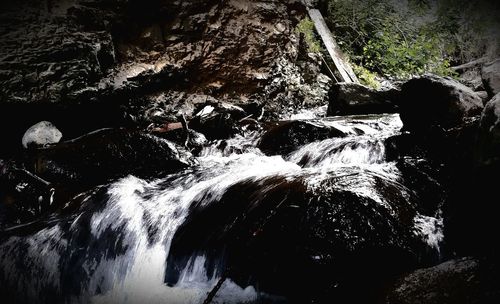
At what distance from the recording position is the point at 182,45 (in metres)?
7.94

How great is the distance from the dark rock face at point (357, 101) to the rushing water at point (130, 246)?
3.03 m

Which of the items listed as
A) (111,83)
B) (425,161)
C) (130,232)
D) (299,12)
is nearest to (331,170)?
(425,161)

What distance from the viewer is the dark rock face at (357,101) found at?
6918mm

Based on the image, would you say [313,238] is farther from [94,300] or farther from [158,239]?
[94,300]

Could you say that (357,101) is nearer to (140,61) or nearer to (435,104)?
(435,104)

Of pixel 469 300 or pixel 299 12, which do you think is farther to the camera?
pixel 299 12

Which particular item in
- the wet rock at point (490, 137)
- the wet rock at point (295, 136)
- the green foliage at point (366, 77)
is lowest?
the wet rock at point (295, 136)

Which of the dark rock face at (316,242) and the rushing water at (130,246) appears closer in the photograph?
the dark rock face at (316,242)

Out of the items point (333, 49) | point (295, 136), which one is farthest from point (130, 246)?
point (333, 49)

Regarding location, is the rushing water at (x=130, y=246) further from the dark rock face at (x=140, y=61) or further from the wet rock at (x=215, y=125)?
the dark rock face at (x=140, y=61)

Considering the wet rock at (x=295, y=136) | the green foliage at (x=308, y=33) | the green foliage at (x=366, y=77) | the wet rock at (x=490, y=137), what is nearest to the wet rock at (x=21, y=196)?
the wet rock at (x=295, y=136)

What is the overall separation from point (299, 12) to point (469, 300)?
32.7 feet

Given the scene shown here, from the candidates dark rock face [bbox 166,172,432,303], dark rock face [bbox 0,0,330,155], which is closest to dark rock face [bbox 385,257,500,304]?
dark rock face [bbox 166,172,432,303]

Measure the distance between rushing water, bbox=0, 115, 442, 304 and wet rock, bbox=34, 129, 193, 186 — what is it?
37 centimetres
